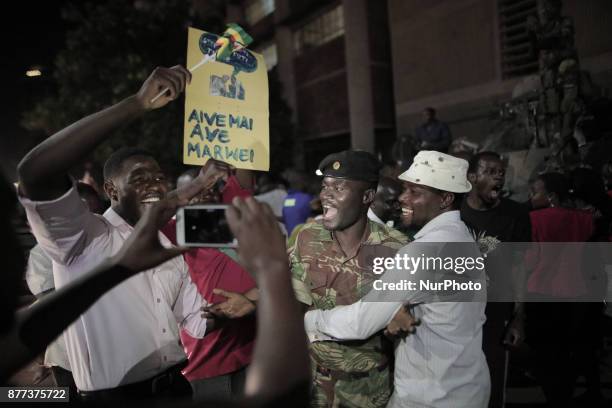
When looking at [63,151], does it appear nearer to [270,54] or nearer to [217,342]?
[217,342]

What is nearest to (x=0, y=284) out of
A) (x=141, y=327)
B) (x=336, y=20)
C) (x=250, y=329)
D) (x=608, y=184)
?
(x=141, y=327)

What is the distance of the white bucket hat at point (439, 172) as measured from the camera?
114 inches

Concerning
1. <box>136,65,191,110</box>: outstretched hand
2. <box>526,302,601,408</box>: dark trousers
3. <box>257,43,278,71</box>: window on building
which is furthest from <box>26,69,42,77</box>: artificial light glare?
<box>257,43,278,71</box>: window on building

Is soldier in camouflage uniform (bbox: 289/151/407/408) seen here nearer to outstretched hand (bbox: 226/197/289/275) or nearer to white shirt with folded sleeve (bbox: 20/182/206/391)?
white shirt with folded sleeve (bbox: 20/182/206/391)

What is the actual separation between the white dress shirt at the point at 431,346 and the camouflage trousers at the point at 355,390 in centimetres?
8

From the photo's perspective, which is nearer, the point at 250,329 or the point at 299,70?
the point at 250,329

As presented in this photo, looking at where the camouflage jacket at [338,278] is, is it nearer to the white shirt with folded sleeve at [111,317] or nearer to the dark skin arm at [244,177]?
the white shirt with folded sleeve at [111,317]

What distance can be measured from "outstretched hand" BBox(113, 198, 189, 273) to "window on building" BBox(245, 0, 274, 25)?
25621mm

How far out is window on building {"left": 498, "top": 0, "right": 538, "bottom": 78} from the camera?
13.8 meters

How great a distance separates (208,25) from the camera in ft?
66.4

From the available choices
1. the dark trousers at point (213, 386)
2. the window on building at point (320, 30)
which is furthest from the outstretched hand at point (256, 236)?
the window on building at point (320, 30)

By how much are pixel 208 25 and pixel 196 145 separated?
62.3ft

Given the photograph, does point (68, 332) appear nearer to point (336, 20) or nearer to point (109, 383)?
point (109, 383)

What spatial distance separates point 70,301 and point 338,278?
1.72 meters
